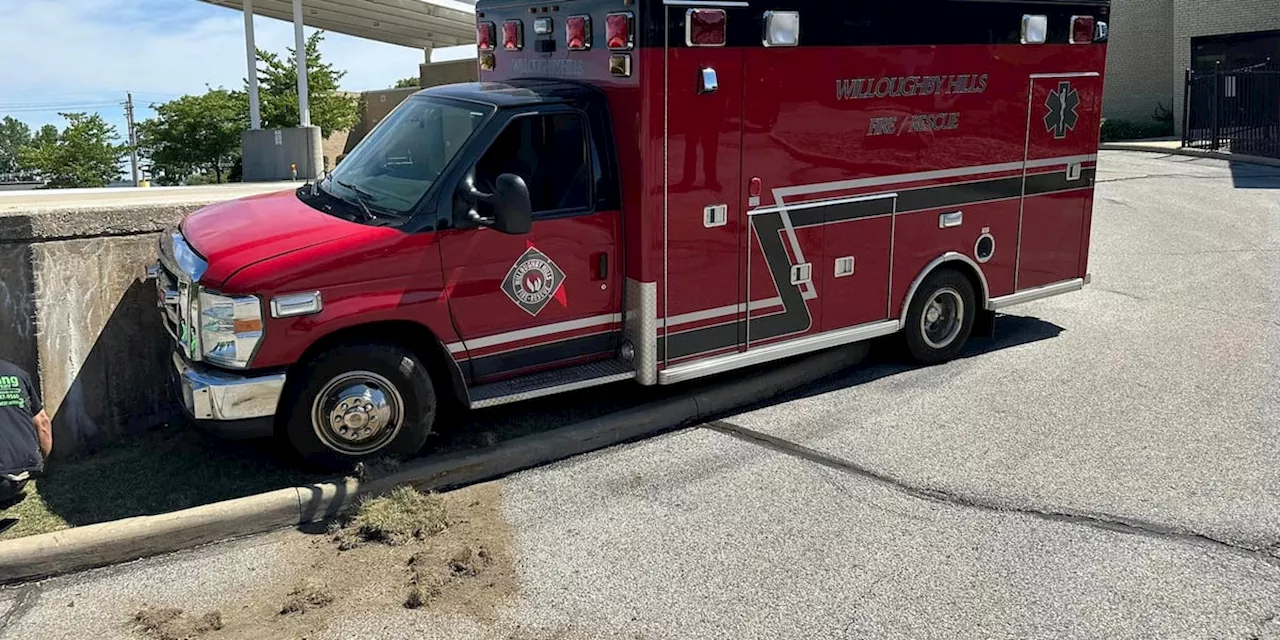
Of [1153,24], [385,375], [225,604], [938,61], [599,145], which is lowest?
[225,604]

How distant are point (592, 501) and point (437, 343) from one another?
1.16m

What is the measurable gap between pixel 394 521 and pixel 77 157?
110 feet

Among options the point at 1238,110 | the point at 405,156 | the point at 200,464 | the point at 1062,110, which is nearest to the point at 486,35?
the point at 405,156

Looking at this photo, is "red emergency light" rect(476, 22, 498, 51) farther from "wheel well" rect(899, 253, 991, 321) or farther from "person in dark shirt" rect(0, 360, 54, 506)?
"person in dark shirt" rect(0, 360, 54, 506)

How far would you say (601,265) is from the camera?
5.86 metres

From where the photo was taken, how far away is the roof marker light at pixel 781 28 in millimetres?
6008

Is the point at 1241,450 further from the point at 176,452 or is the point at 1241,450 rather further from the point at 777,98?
the point at 176,452

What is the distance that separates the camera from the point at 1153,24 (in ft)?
102

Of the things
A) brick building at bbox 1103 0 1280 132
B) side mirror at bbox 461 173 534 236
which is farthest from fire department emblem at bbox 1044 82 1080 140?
brick building at bbox 1103 0 1280 132

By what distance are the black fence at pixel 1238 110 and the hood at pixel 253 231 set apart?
72.5 feet

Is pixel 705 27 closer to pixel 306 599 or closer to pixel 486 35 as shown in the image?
pixel 486 35

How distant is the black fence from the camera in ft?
75.8

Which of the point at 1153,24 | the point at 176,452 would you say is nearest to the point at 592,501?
the point at 176,452

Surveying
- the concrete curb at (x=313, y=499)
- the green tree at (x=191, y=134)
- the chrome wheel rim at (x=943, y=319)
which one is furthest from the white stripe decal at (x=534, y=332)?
the green tree at (x=191, y=134)
